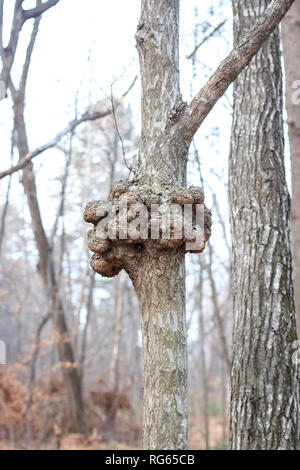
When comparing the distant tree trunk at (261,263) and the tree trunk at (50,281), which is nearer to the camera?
the distant tree trunk at (261,263)

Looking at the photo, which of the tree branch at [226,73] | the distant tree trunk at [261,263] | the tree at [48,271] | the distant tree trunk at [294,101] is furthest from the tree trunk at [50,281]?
the tree branch at [226,73]

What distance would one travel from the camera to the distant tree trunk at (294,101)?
14.2 ft

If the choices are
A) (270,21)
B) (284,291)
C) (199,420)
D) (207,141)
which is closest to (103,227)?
(270,21)

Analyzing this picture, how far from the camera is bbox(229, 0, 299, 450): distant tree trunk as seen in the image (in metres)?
2.95

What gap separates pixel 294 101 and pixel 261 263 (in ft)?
7.15

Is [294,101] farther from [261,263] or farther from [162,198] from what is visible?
[162,198]

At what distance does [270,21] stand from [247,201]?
142cm

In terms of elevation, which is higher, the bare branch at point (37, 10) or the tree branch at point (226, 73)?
the bare branch at point (37, 10)

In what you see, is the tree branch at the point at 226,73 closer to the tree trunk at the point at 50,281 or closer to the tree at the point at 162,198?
the tree at the point at 162,198

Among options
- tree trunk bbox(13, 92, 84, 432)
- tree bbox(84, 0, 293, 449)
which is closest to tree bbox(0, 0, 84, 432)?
tree trunk bbox(13, 92, 84, 432)

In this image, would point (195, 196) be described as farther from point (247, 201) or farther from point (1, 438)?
point (1, 438)

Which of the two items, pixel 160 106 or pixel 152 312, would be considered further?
pixel 160 106

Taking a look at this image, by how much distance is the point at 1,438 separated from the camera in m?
9.29

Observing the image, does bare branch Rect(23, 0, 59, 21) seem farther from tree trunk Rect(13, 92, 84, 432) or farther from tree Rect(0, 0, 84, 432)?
tree trunk Rect(13, 92, 84, 432)
